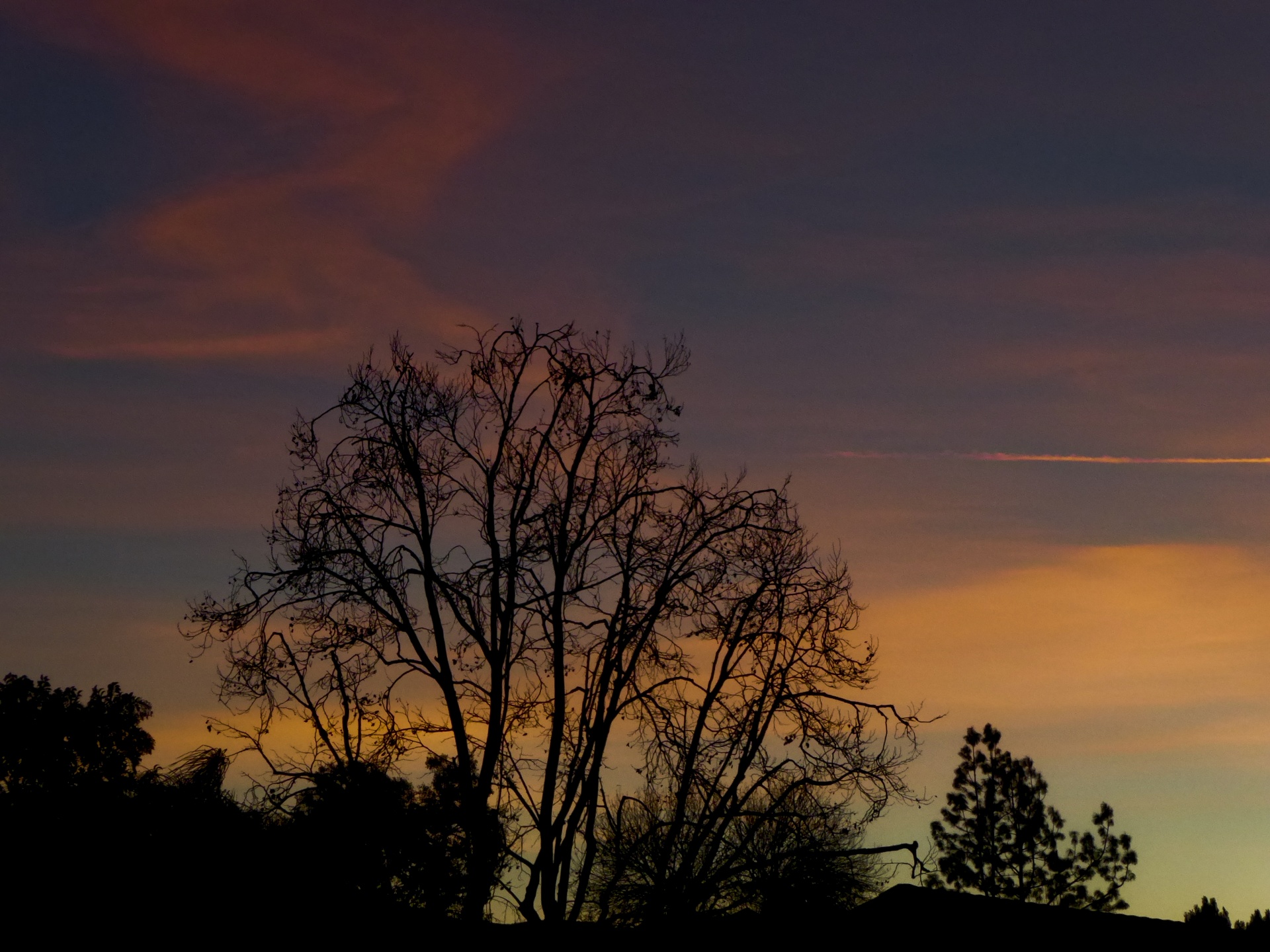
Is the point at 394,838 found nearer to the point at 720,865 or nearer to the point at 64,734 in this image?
the point at 720,865

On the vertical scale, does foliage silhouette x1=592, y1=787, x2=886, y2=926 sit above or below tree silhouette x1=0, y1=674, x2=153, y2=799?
below

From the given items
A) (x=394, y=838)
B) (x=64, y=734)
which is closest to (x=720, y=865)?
(x=394, y=838)

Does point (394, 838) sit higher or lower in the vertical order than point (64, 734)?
lower

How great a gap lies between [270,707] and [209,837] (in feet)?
33.8

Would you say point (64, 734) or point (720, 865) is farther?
point (64, 734)

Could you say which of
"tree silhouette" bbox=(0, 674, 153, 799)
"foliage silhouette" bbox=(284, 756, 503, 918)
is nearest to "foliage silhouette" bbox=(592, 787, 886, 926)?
"foliage silhouette" bbox=(284, 756, 503, 918)

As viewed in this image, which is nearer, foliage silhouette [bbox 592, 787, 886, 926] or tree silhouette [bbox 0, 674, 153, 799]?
foliage silhouette [bbox 592, 787, 886, 926]

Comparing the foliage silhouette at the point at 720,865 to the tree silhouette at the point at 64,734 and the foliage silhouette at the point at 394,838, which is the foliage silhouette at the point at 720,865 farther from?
the tree silhouette at the point at 64,734

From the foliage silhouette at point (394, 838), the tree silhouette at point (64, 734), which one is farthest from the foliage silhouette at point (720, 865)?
the tree silhouette at point (64, 734)

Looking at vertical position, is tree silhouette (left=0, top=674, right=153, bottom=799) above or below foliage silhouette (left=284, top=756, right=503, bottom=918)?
above

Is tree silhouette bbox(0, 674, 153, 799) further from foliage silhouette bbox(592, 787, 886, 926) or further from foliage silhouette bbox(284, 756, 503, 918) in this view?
foliage silhouette bbox(592, 787, 886, 926)

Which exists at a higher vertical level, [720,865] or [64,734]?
[64,734]

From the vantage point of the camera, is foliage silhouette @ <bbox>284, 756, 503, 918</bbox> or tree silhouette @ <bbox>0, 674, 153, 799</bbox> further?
tree silhouette @ <bbox>0, 674, 153, 799</bbox>

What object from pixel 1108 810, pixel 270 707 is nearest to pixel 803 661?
pixel 270 707
